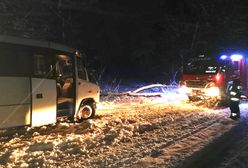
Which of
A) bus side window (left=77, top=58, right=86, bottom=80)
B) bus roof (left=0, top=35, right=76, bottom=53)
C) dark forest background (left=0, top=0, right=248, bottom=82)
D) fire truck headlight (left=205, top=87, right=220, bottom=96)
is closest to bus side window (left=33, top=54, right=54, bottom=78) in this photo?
bus roof (left=0, top=35, right=76, bottom=53)

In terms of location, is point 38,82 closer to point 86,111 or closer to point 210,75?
point 86,111

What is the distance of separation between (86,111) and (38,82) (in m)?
3.03

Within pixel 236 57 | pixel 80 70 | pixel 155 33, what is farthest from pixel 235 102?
pixel 155 33

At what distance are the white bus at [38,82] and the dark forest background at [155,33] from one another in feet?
58.1

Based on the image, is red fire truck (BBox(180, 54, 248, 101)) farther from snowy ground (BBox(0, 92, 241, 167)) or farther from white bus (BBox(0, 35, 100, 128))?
white bus (BBox(0, 35, 100, 128))

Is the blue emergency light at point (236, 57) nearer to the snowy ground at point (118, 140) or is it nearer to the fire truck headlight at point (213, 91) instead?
the fire truck headlight at point (213, 91)

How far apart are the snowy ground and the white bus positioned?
1.85 feet

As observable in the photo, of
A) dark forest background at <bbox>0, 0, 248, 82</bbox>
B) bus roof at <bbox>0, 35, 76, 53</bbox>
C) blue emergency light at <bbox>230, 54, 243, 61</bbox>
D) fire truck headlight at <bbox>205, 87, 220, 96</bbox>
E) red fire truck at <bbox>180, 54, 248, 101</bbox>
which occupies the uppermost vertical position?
dark forest background at <bbox>0, 0, 248, 82</bbox>

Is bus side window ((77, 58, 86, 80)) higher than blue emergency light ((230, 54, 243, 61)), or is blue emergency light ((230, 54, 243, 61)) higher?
blue emergency light ((230, 54, 243, 61))

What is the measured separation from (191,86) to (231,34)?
19.7 metres

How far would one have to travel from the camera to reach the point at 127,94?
22375 mm

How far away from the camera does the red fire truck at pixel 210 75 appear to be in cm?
1791

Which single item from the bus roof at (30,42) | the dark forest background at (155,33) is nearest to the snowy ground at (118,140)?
the bus roof at (30,42)

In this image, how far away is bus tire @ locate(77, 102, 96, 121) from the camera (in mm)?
13292
